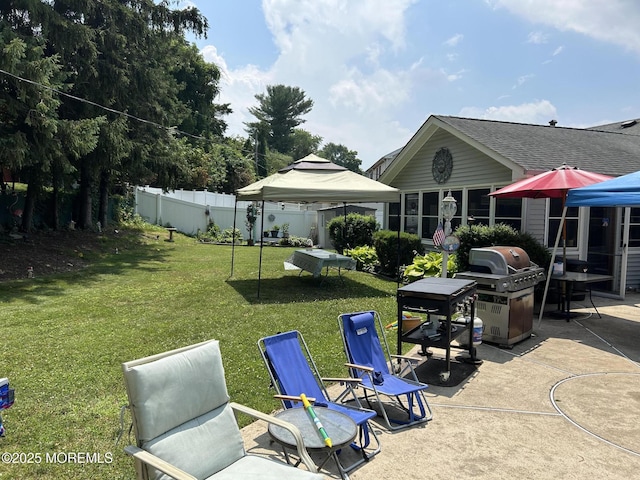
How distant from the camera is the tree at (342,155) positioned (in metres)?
76.2

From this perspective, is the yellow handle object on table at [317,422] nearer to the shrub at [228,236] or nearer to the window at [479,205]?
the window at [479,205]

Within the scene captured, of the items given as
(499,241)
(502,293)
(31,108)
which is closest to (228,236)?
(31,108)

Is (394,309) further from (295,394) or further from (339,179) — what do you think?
(295,394)

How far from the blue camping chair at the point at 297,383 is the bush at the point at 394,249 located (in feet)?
24.4

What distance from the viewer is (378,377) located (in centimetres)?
369

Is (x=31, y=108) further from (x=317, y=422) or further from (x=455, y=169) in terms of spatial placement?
(x=317, y=422)

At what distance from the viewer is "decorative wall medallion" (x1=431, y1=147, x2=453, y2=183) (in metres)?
10.8

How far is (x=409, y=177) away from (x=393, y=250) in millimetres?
2877

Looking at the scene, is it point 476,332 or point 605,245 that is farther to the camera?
point 605,245

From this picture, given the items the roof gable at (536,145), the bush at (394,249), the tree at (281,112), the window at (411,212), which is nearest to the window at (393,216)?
the window at (411,212)

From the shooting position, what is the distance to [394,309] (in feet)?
24.7

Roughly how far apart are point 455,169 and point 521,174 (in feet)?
7.94

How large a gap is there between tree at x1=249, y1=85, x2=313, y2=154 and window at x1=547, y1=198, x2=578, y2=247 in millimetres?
48487

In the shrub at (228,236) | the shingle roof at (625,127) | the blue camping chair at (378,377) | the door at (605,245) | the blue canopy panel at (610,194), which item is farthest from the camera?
the shrub at (228,236)
